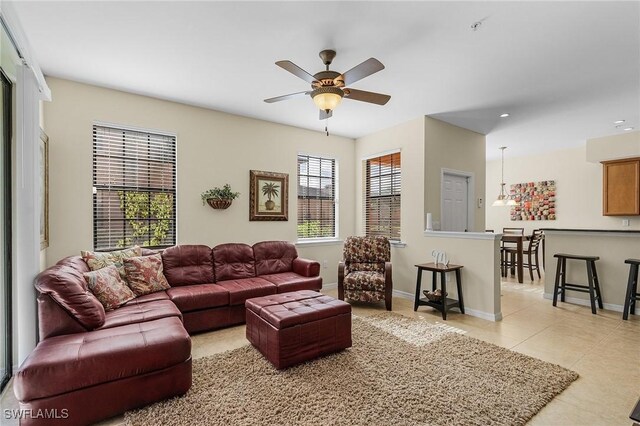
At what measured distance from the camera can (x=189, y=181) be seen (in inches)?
165

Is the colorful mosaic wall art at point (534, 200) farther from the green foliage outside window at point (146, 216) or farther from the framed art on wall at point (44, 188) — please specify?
the framed art on wall at point (44, 188)

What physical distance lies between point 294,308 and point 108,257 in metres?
2.12

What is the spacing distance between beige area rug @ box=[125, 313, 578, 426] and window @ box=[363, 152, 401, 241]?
2.52 metres

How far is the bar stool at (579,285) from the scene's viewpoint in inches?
160

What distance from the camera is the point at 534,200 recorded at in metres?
7.28

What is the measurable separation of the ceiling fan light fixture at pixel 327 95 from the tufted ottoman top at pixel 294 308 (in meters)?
1.83

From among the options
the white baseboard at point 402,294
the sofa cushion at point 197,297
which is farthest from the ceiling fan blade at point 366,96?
the white baseboard at point 402,294

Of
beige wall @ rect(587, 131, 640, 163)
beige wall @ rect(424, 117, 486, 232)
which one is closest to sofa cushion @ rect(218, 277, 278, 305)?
beige wall @ rect(424, 117, 486, 232)

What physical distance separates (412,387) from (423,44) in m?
2.83

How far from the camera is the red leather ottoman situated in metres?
2.55

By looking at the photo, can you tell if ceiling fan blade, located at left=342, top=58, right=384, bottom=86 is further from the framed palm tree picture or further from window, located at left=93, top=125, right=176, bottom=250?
window, located at left=93, top=125, right=176, bottom=250

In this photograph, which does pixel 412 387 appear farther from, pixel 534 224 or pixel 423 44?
pixel 534 224

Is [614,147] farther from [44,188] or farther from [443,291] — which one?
[44,188]

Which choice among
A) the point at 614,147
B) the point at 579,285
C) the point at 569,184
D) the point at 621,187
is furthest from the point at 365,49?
the point at 569,184
